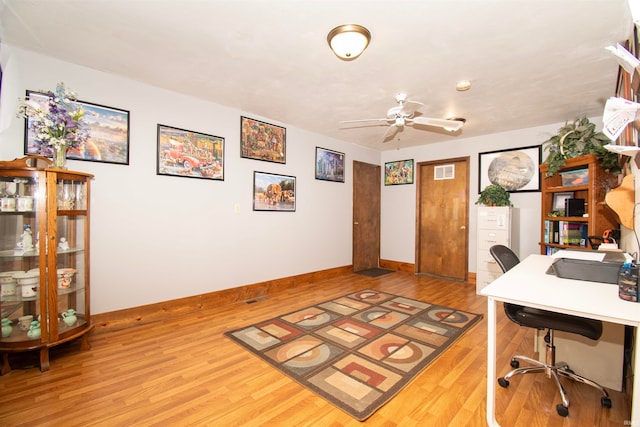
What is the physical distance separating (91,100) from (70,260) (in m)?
1.54

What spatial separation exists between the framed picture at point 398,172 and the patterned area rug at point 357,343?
9.12ft

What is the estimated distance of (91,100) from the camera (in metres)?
2.72

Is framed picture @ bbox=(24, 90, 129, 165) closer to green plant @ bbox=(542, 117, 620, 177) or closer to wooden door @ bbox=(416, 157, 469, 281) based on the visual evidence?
wooden door @ bbox=(416, 157, 469, 281)

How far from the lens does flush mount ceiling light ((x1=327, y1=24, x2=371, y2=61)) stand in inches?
78.8

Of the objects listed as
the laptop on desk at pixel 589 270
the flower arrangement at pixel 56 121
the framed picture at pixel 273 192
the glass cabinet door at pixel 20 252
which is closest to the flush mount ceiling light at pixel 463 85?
the laptop on desk at pixel 589 270

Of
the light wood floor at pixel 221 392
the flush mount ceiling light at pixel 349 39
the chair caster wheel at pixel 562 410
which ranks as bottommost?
the light wood floor at pixel 221 392

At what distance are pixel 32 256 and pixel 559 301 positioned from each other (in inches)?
139

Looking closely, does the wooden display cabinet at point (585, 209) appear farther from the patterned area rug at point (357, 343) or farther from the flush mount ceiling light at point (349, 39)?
the flush mount ceiling light at point (349, 39)

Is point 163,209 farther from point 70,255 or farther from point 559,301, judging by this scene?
point 559,301

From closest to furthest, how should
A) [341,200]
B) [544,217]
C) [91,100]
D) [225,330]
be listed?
[91,100] < [225,330] < [544,217] < [341,200]

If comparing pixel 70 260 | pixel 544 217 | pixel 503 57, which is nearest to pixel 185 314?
pixel 70 260

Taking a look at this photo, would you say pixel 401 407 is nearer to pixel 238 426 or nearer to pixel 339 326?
pixel 238 426

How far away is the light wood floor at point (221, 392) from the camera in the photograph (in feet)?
5.45

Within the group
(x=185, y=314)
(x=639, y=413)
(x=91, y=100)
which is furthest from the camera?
(x=185, y=314)
